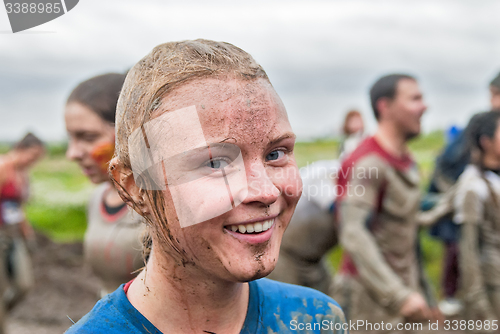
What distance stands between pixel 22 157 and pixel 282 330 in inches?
257

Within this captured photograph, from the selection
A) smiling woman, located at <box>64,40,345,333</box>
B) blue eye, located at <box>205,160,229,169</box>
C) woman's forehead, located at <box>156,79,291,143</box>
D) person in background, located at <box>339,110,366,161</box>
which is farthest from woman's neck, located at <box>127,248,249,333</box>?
person in background, located at <box>339,110,366,161</box>

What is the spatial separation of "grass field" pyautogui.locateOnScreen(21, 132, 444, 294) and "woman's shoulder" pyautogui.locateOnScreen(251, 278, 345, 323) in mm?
5649

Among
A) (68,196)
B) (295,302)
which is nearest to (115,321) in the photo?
(295,302)

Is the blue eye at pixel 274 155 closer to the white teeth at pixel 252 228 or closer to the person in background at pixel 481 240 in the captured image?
the white teeth at pixel 252 228

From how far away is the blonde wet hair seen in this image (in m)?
1.21

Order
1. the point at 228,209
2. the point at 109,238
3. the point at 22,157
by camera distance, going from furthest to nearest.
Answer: the point at 22,157 < the point at 109,238 < the point at 228,209

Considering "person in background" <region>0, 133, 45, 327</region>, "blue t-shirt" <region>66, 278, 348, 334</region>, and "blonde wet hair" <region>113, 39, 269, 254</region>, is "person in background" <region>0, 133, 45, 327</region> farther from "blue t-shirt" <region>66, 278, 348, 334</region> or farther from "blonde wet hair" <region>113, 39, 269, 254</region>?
"blonde wet hair" <region>113, 39, 269, 254</region>

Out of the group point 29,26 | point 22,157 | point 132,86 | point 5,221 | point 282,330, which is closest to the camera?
point 132,86

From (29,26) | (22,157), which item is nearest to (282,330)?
(29,26)

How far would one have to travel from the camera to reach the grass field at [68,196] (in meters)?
8.12

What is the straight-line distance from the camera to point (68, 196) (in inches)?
469

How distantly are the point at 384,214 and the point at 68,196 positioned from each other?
33.3ft

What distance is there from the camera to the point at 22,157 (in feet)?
22.6

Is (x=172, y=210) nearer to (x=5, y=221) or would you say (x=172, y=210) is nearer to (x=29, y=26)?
(x=29, y=26)
